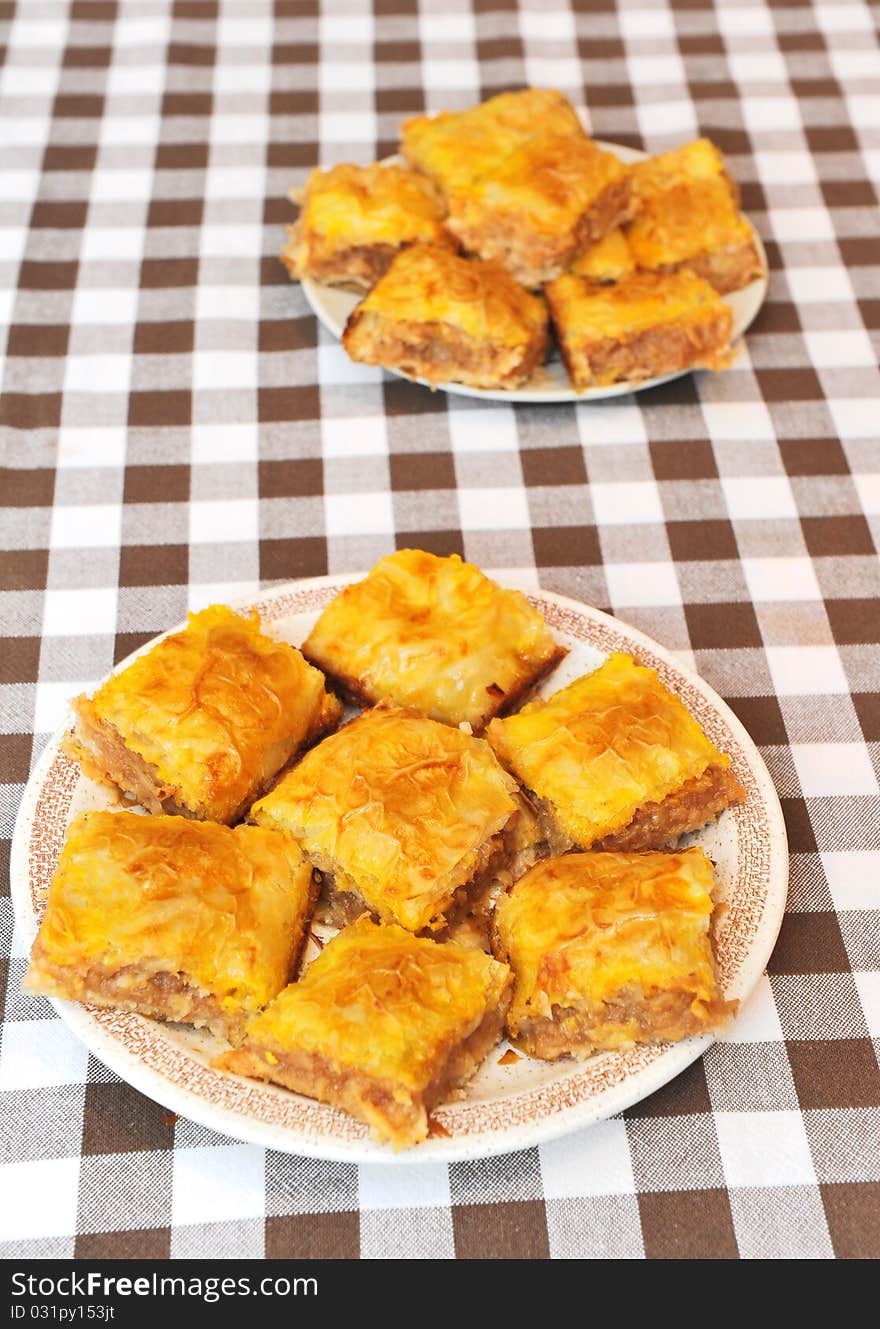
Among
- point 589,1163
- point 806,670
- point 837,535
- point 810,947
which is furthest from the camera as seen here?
point 837,535

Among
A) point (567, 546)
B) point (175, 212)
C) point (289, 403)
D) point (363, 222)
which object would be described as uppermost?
point (363, 222)

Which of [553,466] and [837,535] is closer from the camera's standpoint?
[837,535]

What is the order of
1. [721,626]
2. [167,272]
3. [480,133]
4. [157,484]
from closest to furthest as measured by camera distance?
[721,626] < [157,484] < [480,133] < [167,272]

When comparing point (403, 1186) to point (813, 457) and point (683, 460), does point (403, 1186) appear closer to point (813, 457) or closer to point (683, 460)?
point (683, 460)

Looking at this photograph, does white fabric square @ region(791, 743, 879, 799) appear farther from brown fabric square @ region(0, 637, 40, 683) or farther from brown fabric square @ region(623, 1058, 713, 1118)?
brown fabric square @ region(0, 637, 40, 683)

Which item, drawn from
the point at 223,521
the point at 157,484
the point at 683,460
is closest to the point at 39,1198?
the point at 223,521
